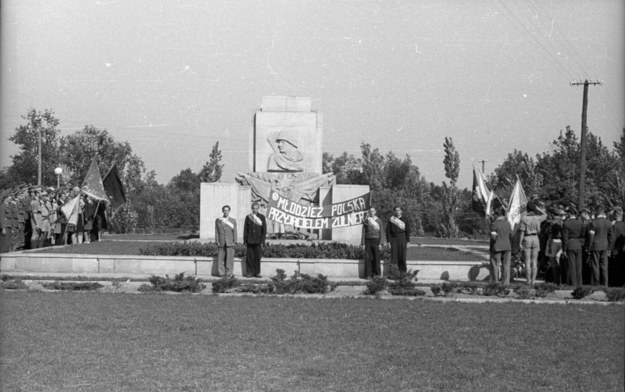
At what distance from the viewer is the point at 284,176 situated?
93.4 feet

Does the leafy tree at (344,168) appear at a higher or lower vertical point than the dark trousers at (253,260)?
higher

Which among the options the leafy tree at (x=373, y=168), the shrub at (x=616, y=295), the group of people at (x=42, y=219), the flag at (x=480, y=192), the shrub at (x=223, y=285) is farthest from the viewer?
the leafy tree at (x=373, y=168)

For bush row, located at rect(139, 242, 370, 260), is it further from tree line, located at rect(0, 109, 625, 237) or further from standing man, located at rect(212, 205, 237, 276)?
tree line, located at rect(0, 109, 625, 237)

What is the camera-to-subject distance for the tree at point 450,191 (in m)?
42.1

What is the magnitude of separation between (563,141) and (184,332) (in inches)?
1566

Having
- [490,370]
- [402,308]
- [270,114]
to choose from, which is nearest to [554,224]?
[402,308]

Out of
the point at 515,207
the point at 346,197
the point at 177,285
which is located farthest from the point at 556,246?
the point at 346,197

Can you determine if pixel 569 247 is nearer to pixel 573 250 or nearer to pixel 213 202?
pixel 573 250

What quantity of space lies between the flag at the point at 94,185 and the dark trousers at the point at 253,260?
30.1ft

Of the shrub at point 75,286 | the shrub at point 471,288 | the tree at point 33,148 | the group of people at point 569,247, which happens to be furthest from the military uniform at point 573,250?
the tree at point 33,148

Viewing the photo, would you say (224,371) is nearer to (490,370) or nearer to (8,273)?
(490,370)

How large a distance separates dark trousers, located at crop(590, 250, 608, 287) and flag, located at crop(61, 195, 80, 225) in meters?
15.3

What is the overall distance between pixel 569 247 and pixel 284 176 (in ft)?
46.8

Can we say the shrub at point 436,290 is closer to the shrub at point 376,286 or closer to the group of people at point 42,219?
the shrub at point 376,286
